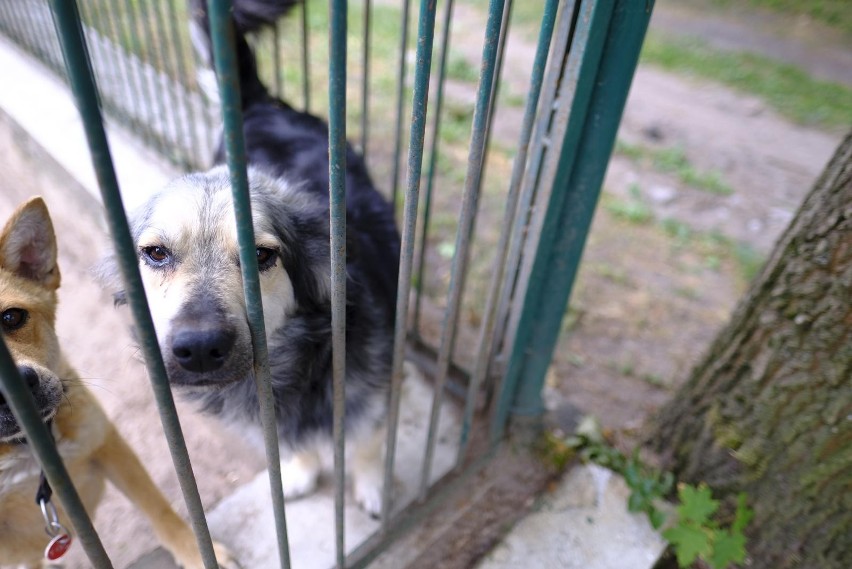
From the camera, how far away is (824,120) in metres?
5.86

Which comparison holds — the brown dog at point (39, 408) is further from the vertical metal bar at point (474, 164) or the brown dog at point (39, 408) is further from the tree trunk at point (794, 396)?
the tree trunk at point (794, 396)

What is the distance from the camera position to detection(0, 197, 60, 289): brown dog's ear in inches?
48.7

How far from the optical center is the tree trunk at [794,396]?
1.53m

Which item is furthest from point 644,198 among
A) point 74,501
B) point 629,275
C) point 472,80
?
point 74,501

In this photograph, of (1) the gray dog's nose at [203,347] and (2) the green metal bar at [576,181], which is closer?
(1) the gray dog's nose at [203,347]

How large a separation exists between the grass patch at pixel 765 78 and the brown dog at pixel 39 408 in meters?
6.62

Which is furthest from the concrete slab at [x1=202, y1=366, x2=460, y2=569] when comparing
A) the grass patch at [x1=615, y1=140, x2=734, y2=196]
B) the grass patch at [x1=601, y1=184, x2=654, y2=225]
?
the grass patch at [x1=615, y1=140, x2=734, y2=196]

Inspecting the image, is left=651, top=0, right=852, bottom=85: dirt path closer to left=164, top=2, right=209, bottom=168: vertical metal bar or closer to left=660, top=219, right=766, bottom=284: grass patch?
left=660, top=219, right=766, bottom=284: grass patch

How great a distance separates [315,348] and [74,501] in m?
0.90

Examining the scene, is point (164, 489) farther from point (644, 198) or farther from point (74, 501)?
point (644, 198)

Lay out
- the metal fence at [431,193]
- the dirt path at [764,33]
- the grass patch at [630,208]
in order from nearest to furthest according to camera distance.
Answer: the metal fence at [431,193]
the grass patch at [630,208]
the dirt path at [764,33]

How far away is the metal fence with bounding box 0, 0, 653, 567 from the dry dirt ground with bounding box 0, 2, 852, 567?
0.54m

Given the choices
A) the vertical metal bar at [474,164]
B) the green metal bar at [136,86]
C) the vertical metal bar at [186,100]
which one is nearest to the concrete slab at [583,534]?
the vertical metal bar at [474,164]

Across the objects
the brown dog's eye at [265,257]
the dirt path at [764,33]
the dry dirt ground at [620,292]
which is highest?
the brown dog's eye at [265,257]
